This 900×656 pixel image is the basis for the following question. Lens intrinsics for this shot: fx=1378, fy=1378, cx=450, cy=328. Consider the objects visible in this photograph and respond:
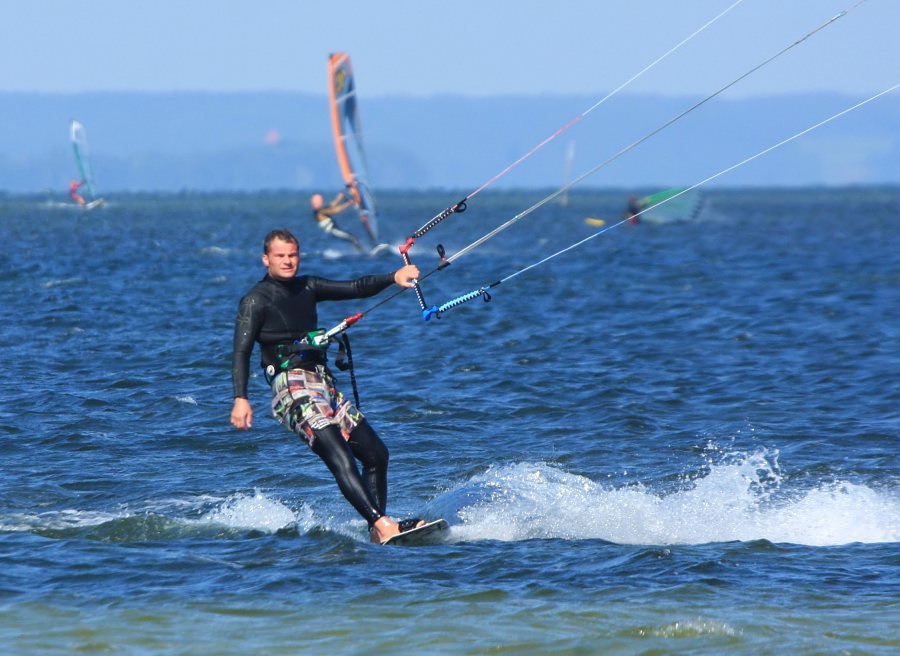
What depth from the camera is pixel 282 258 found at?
29.8 ft

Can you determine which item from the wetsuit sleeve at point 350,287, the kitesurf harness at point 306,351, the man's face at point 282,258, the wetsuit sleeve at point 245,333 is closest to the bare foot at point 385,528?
the kitesurf harness at point 306,351

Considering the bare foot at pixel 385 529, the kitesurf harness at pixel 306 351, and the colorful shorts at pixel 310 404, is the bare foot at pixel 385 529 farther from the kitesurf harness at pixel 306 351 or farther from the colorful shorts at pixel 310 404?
the kitesurf harness at pixel 306 351

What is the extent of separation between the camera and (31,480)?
36.7 feet

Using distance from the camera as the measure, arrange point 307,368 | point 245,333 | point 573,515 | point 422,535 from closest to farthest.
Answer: point 245,333 < point 422,535 < point 307,368 < point 573,515

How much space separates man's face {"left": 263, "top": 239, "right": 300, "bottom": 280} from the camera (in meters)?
9.09

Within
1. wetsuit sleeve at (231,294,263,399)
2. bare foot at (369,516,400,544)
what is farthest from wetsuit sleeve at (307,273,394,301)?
bare foot at (369,516,400,544)

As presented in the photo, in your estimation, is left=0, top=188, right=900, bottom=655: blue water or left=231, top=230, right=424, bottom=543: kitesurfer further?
left=231, top=230, right=424, bottom=543: kitesurfer

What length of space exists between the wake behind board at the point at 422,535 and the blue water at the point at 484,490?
17cm

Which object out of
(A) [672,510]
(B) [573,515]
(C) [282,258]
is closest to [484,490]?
(B) [573,515]

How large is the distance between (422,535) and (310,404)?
114cm

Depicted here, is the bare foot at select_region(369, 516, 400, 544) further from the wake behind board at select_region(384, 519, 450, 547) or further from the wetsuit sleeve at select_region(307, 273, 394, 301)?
the wetsuit sleeve at select_region(307, 273, 394, 301)

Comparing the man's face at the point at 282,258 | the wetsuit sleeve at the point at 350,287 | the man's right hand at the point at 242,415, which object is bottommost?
the man's right hand at the point at 242,415

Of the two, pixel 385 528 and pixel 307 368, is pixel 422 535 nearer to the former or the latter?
pixel 385 528

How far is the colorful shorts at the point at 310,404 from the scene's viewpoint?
9.07m
